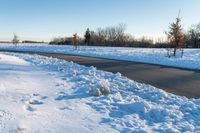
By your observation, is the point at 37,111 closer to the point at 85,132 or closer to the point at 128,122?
the point at 85,132

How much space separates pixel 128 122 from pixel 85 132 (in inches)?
43.8

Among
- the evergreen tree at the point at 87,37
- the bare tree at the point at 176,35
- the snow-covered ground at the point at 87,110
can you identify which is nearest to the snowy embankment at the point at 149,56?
the bare tree at the point at 176,35

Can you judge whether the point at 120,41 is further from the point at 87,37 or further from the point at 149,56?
the point at 149,56

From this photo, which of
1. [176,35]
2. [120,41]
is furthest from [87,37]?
[176,35]

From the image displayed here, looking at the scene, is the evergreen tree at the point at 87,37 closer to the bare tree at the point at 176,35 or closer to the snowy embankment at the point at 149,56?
the snowy embankment at the point at 149,56

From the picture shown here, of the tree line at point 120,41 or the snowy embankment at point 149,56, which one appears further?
the tree line at point 120,41

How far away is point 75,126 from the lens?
657cm

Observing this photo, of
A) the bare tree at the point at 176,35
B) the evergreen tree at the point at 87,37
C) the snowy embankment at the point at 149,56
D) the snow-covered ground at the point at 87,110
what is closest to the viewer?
the snow-covered ground at the point at 87,110

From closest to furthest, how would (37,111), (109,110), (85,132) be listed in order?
1. (85,132)
2. (37,111)
3. (109,110)

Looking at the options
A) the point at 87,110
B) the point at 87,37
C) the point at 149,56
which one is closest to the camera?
the point at 87,110

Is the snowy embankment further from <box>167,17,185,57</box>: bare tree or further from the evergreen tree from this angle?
the evergreen tree

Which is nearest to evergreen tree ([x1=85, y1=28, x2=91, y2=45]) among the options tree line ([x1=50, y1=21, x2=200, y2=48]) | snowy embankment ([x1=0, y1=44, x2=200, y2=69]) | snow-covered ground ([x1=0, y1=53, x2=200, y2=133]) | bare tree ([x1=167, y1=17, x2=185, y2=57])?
tree line ([x1=50, y1=21, x2=200, y2=48])

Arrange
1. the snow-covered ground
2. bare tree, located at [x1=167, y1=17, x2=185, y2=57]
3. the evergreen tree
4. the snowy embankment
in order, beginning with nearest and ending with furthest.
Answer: the snow-covered ground < the snowy embankment < bare tree, located at [x1=167, y1=17, x2=185, y2=57] < the evergreen tree

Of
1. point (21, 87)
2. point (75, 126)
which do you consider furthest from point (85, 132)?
point (21, 87)
